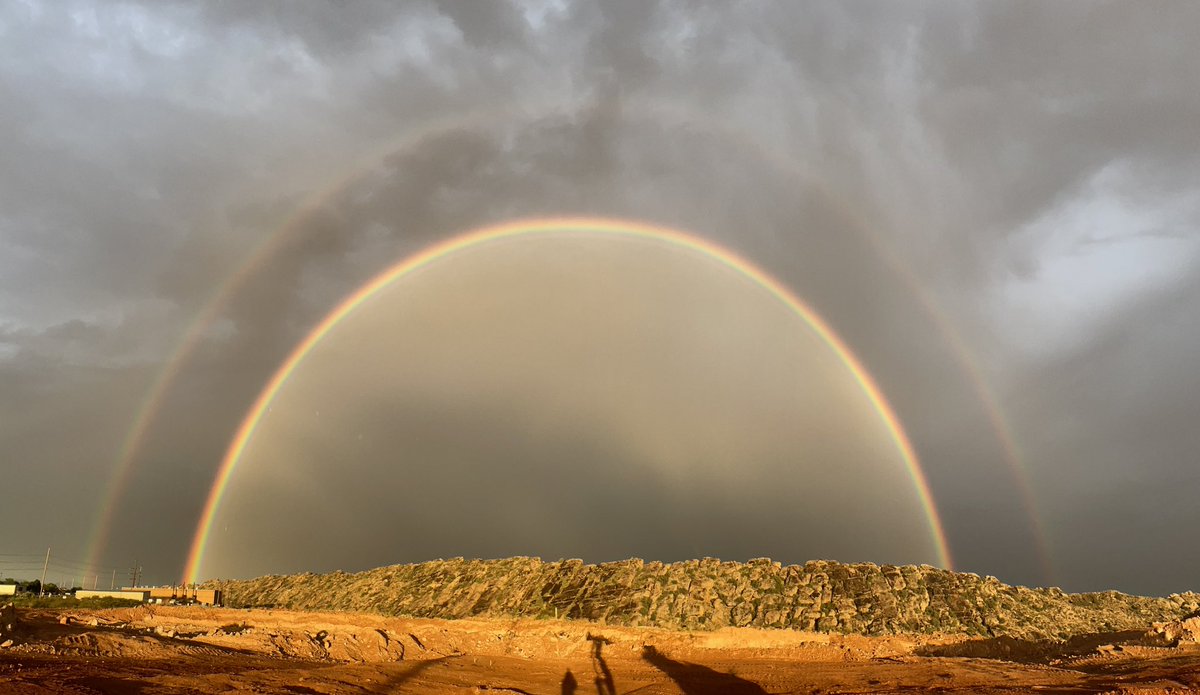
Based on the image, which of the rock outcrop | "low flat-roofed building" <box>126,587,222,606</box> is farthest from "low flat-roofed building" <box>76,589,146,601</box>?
the rock outcrop

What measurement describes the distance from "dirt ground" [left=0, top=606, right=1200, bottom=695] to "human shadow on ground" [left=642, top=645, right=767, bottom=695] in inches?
4.3

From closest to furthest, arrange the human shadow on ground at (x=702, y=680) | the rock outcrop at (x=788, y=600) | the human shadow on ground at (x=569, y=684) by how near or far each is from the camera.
A: the human shadow on ground at (x=569, y=684)
the human shadow on ground at (x=702, y=680)
the rock outcrop at (x=788, y=600)

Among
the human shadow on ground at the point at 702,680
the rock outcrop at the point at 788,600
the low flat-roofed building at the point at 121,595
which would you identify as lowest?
the human shadow on ground at the point at 702,680

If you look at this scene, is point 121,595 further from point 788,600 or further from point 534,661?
point 788,600

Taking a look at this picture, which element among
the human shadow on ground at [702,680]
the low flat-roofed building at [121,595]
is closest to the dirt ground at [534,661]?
the human shadow on ground at [702,680]

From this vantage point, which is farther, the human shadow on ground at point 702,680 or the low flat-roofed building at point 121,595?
the low flat-roofed building at point 121,595

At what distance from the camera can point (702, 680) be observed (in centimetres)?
3394

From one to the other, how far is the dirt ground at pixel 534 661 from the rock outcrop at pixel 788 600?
218 inches

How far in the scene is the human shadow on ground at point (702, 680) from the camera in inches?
1190

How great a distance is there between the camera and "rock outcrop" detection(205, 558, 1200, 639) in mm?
53375

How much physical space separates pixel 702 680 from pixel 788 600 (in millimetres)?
26370

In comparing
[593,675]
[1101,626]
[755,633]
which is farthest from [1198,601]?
[593,675]

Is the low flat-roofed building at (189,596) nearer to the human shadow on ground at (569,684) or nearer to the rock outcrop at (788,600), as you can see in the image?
the rock outcrop at (788,600)

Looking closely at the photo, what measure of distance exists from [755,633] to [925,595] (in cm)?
1572
